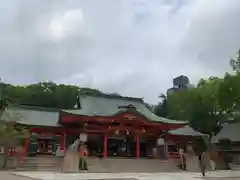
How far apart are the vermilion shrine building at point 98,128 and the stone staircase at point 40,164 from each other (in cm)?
321

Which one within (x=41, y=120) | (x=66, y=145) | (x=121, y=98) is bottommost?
(x=66, y=145)

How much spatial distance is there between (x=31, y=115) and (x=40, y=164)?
29.2 feet

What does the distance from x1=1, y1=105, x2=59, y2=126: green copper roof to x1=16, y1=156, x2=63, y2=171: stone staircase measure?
4.48m

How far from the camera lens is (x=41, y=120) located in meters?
33.5

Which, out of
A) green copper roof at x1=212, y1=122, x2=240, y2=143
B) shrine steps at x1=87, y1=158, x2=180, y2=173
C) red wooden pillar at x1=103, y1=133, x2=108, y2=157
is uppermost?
green copper roof at x1=212, y1=122, x2=240, y2=143

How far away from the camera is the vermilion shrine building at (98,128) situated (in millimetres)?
31594


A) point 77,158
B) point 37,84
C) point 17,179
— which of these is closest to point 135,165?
point 77,158

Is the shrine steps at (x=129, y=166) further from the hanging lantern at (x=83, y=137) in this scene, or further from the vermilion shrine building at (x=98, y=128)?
the hanging lantern at (x=83, y=137)

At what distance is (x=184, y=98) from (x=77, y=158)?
2411cm

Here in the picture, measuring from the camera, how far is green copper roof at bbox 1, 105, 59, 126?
31381 millimetres

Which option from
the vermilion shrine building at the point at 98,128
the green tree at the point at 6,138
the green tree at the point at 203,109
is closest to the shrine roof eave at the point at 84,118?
the vermilion shrine building at the point at 98,128

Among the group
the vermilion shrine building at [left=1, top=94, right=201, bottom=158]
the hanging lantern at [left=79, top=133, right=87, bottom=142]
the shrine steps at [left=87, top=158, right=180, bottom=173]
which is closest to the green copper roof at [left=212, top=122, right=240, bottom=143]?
the vermilion shrine building at [left=1, top=94, right=201, bottom=158]

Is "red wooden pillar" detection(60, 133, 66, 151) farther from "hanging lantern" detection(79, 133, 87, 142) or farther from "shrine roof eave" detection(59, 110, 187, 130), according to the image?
"hanging lantern" detection(79, 133, 87, 142)

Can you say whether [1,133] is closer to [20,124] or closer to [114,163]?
[20,124]
